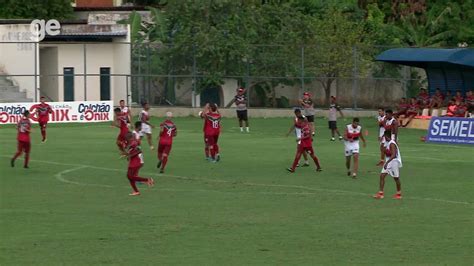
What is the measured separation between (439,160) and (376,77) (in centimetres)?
2543

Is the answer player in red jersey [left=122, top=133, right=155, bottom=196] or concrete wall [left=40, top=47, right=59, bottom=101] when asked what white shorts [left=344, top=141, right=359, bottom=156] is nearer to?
player in red jersey [left=122, top=133, right=155, bottom=196]

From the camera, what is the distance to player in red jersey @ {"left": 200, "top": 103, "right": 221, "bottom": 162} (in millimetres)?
35719

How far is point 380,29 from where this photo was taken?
6844cm

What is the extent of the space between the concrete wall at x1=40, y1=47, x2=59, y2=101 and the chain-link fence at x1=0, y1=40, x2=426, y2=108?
0.18 feet

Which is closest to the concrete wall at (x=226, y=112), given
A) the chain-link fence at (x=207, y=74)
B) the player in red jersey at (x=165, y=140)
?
the chain-link fence at (x=207, y=74)

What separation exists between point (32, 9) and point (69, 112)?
20464mm

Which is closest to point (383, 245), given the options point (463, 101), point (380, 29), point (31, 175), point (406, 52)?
point (31, 175)

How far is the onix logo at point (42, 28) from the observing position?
6191 centimetres

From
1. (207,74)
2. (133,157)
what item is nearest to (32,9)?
(207,74)

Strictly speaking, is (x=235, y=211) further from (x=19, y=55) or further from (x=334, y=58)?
(x=19, y=55)

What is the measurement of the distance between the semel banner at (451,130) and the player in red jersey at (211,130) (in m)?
11.6

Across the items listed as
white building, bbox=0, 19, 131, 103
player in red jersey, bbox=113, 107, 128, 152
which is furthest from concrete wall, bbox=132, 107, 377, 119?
player in red jersey, bbox=113, 107, 128, 152

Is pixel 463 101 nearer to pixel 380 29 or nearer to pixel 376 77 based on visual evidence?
pixel 376 77

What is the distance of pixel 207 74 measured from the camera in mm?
63094
